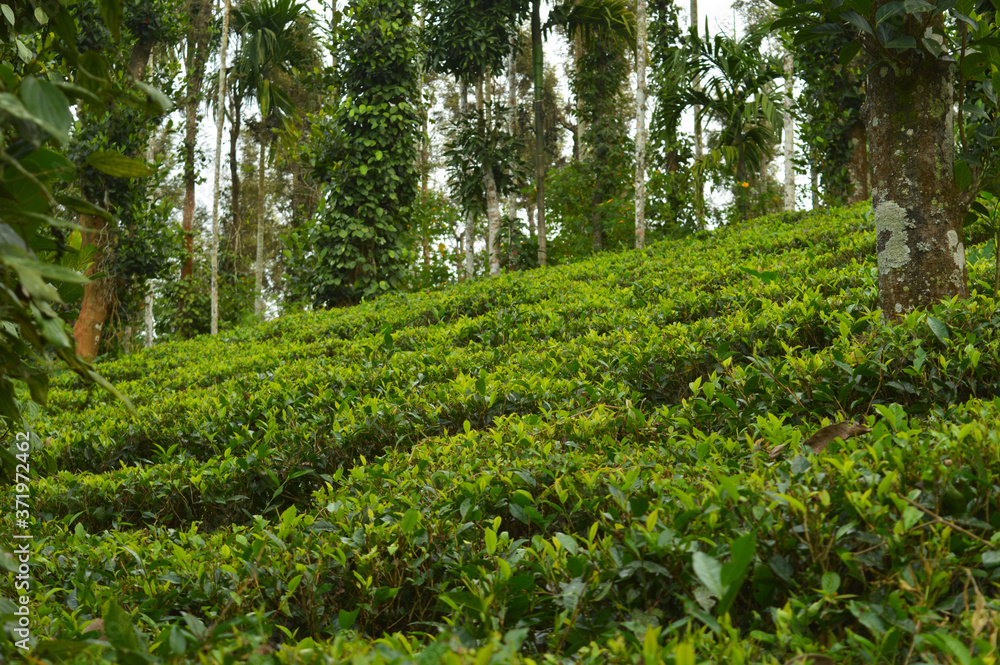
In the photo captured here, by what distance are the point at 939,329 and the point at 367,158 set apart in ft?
32.3

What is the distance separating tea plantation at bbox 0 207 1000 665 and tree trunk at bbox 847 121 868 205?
591 centimetres

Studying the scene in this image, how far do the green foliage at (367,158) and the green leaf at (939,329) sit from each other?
361 inches

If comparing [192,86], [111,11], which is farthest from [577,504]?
[192,86]

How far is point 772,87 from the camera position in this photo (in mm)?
11109

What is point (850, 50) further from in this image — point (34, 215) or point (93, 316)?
point (93, 316)

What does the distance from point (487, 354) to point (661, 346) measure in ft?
4.48

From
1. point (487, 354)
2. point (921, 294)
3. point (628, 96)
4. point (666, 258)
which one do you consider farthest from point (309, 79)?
point (628, 96)

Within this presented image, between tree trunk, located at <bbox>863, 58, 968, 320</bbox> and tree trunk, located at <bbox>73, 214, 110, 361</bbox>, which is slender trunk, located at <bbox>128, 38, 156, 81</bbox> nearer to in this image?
tree trunk, located at <bbox>73, 214, 110, 361</bbox>

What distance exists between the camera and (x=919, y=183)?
2.95 meters

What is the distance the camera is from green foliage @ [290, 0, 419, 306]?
11078mm

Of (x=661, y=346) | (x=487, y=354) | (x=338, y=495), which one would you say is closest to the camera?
(x=338, y=495)

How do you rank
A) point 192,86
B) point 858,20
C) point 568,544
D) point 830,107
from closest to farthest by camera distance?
point 568,544 → point 858,20 → point 830,107 → point 192,86

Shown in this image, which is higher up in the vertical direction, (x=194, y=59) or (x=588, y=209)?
(x=194, y=59)

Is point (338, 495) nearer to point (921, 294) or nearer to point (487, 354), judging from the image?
point (487, 354)
